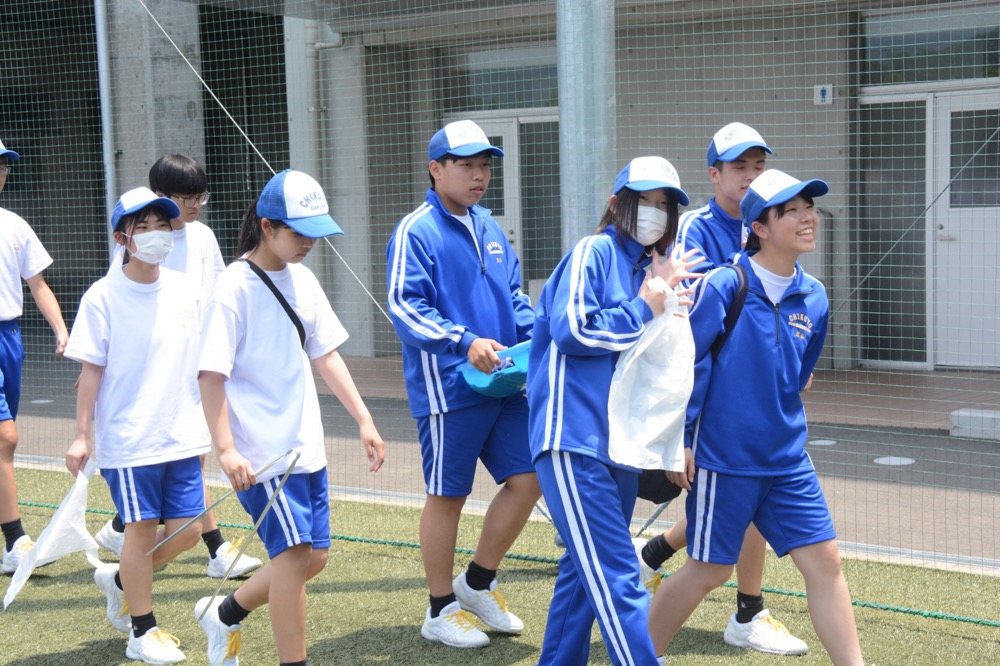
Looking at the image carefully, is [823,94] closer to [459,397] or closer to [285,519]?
[459,397]

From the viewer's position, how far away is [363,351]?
11.0 m

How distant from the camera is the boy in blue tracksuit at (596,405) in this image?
117 inches

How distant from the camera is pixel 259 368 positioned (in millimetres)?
3395

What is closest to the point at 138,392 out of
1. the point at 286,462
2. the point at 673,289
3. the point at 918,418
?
the point at 286,462

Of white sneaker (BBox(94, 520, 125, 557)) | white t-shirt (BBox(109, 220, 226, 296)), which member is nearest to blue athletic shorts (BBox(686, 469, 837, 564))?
white t-shirt (BBox(109, 220, 226, 296))

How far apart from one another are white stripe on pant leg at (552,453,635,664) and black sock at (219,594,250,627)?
1171 millimetres

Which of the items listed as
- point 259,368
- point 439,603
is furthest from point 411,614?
point 259,368

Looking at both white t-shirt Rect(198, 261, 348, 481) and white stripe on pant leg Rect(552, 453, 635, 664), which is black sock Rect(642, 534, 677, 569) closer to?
white stripe on pant leg Rect(552, 453, 635, 664)

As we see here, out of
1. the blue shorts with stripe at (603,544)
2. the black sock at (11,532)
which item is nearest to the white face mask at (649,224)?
the blue shorts with stripe at (603,544)

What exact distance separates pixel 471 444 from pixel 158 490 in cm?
111

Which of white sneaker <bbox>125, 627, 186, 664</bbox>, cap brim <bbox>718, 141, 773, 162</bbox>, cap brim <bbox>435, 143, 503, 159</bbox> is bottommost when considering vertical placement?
white sneaker <bbox>125, 627, 186, 664</bbox>

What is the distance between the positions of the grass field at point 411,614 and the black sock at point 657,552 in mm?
233

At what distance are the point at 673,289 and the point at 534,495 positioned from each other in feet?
4.24

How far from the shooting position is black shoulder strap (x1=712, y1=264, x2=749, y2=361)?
3.22 m
